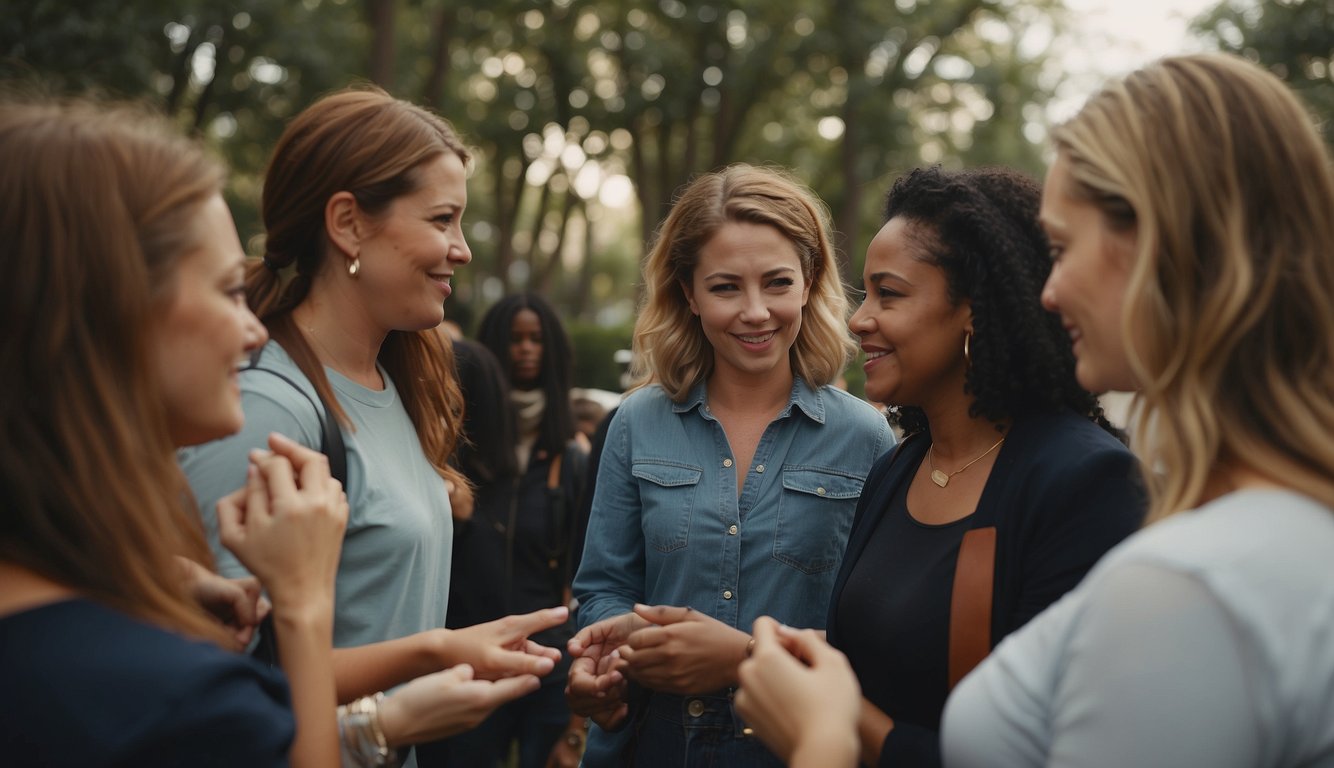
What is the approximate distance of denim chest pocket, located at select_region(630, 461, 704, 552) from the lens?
331 centimetres

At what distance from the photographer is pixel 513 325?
21.9ft

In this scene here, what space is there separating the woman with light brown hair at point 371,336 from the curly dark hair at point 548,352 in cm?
293

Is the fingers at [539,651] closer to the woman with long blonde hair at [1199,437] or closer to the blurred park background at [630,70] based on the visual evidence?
the woman with long blonde hair at [1199,437]

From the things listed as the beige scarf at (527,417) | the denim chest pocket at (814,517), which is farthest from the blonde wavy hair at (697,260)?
the beige scarf at (527,417)

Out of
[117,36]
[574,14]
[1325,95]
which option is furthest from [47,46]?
[1325,95]

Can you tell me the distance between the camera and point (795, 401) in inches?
136

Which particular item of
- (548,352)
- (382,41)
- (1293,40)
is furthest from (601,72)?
(548,352)

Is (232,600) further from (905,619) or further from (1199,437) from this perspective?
(1199,437)

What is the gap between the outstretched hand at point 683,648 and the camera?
277 cm

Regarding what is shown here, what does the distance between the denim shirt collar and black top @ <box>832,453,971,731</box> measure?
0.72m

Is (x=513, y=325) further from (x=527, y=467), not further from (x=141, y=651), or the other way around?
(x=141, y=651)

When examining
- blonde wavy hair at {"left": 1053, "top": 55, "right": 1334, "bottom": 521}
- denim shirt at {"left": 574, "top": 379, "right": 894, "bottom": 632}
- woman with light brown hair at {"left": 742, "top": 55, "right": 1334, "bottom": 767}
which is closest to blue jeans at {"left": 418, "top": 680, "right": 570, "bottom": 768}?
denim shirt at {"left": 574, "top": 379, "right": 894, "bottom": 632}

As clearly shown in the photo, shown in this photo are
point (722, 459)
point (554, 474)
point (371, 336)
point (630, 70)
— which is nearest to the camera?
point (371, 336)

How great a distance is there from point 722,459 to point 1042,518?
125 cm
